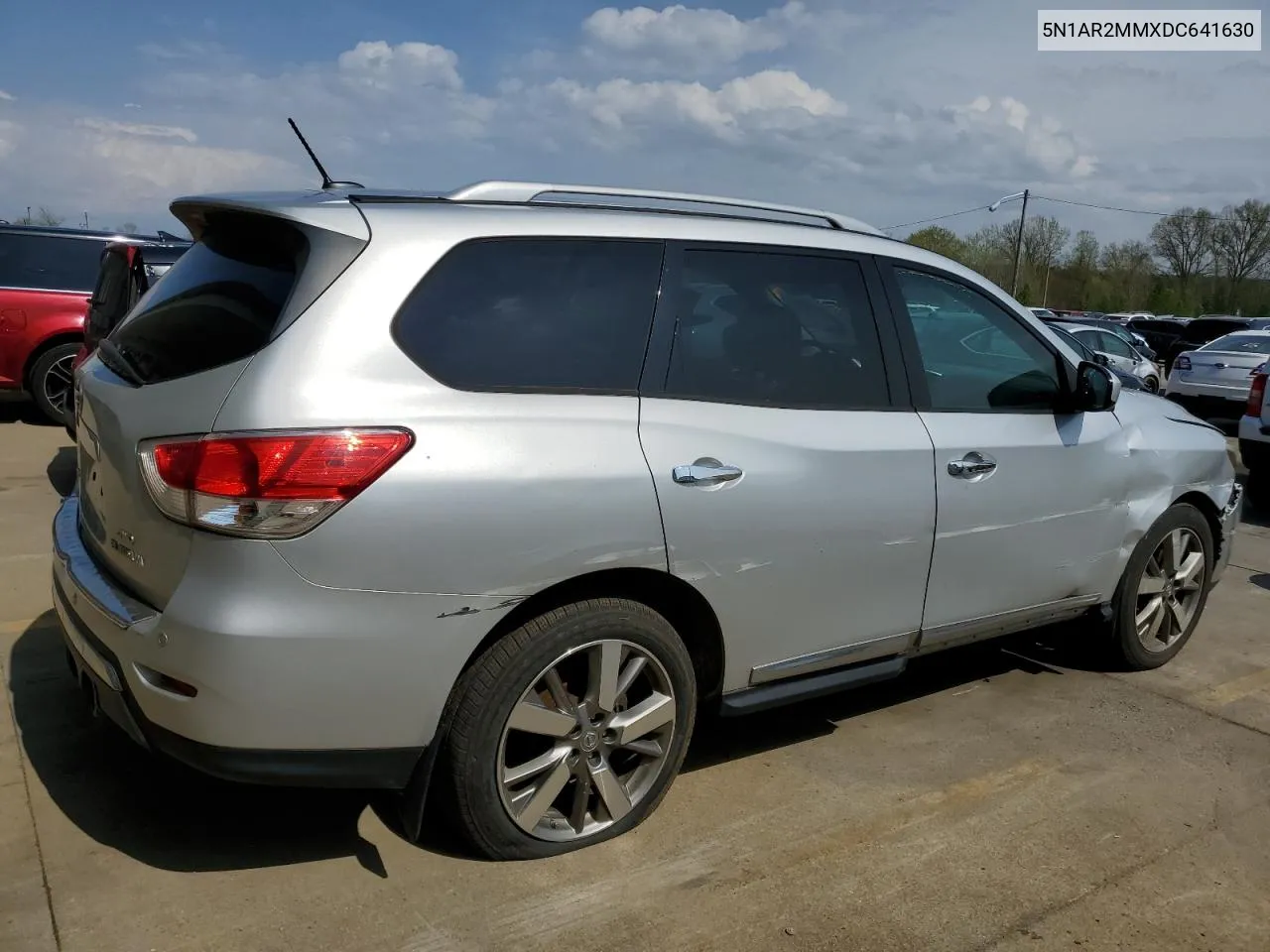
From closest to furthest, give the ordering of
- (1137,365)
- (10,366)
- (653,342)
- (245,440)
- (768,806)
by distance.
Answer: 1. (245,440)
2. (653,342)
3. (768,806)
4. (10,366)
5. (1137,365)

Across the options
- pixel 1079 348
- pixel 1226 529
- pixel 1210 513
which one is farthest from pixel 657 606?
pixel 1079 348

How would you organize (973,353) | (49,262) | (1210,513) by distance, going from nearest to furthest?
(973,353) < (1210,513) < (49,262)

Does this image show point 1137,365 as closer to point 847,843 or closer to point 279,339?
point 847,843

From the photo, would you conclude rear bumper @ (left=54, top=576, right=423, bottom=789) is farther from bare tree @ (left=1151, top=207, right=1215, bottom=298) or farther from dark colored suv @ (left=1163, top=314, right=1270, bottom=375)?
bare tree @ (left=1151, top=207, right=1215, bottom=298)

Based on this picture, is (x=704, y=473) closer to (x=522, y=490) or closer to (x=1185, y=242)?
(x=522, y=490)

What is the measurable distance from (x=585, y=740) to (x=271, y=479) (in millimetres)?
1141

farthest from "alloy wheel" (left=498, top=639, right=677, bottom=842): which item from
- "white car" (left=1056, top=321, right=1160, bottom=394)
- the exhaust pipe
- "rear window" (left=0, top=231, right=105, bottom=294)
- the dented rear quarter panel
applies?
"white car" (left=1056, top=321, right=1160, bottom=394)

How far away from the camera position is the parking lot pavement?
9.16ft

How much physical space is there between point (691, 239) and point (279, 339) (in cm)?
130

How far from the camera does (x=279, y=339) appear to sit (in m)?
2.63

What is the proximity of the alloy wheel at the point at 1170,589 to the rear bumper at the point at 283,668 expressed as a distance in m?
3.27

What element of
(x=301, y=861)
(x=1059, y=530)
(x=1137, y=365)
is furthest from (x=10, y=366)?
(x=1137, y=365)

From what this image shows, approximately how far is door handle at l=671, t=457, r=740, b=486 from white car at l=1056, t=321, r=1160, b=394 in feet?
49.7

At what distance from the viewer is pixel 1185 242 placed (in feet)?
212
